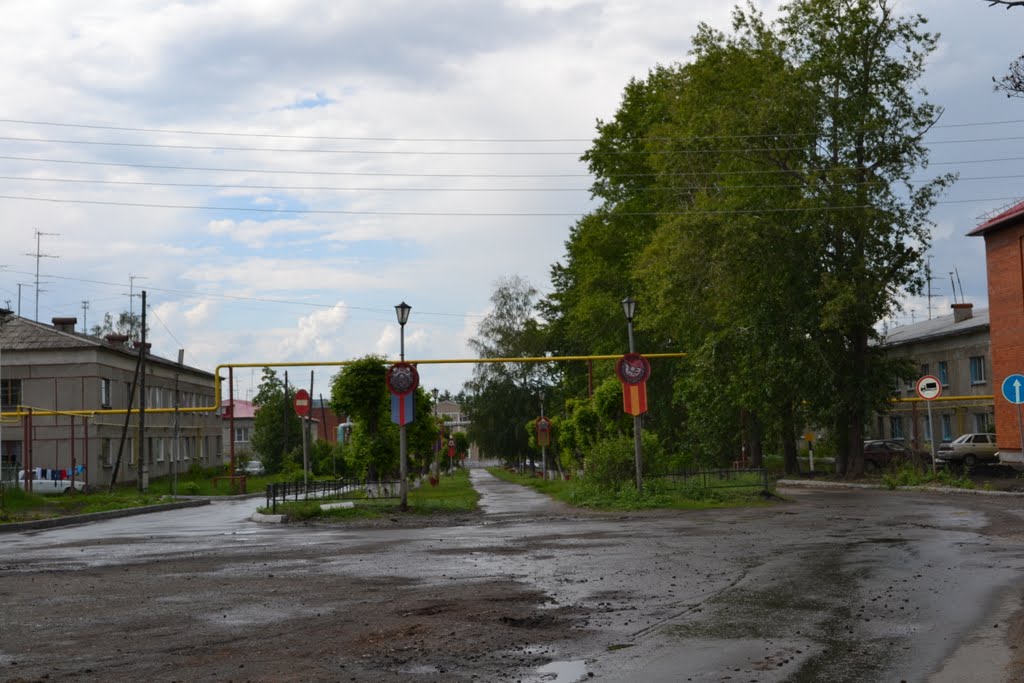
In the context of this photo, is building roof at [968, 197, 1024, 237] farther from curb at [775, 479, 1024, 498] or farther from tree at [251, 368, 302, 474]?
tree at [251, 368, 302, 474]

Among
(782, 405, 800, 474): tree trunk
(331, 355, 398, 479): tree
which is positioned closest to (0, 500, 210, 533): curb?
(331, 355, 398, 479): tree

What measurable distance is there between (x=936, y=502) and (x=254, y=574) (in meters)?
17.4

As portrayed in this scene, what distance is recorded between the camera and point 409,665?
26.1 ft

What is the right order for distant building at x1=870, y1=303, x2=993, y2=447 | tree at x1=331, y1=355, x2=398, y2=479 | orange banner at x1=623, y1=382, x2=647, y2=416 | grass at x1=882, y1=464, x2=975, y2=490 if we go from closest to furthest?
orange banner at x1=623, y1=382, x2=647, y2=416 → grass at x1=882, y1=464, x2=975, y2=490 → tree at x1=331, y1=355, x2=398, y2=479 → distant building at x1=870, y1=303, x2=993, y2=447

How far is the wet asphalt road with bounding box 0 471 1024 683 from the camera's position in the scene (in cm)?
800

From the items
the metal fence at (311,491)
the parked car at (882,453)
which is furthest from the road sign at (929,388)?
the parked car at (882,453)

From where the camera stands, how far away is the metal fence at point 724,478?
30.1 metres

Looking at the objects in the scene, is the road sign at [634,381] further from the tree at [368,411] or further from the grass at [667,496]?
the tree at [368,411]

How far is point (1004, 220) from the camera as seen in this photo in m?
45.8

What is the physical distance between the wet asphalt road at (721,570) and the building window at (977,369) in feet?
123

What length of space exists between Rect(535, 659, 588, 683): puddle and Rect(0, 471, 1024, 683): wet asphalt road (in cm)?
3

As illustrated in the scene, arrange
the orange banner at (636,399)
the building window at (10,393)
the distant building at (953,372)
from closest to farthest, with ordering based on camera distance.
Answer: the orange banner at (636,399)
the distant building at (953,372)
the building window at (10,393)

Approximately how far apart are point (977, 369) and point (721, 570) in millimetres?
53222

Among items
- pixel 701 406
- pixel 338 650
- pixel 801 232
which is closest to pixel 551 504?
pixel 801 232
